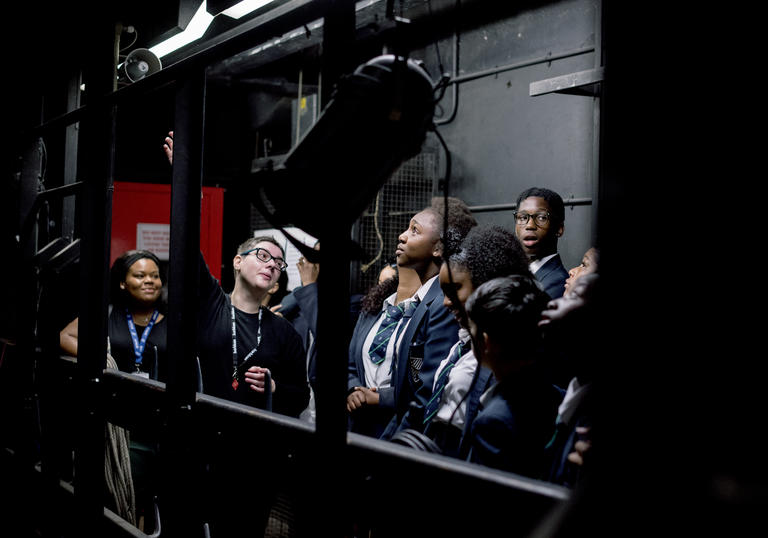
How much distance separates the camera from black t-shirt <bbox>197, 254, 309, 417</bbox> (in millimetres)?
3303

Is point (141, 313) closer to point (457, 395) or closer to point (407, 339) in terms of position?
point (407, 339)

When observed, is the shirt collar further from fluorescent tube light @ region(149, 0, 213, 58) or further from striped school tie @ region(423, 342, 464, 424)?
fluorescent tube light @ region(149, 0, 213, 58)

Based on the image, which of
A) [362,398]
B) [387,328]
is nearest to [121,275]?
[387,328]

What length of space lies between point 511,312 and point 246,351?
6.08 ft

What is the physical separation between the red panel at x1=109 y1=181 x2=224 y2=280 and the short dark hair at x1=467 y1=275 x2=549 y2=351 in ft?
14.7

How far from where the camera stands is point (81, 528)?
2.96 meters

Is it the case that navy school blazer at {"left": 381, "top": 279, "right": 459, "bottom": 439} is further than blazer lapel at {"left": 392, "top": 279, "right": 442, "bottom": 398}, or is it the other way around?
blazer lapel at {"left": 392, "top": 279, "right": 442, "bottom": 398}

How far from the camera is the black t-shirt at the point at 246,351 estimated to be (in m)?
3.30

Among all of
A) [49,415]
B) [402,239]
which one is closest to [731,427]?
[402,239]

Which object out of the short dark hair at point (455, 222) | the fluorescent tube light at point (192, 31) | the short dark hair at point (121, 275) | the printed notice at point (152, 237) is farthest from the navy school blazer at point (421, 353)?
the printed notice at point (152, 237)

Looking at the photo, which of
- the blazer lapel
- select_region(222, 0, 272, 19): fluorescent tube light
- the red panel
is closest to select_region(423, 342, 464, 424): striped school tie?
the blazer lapel

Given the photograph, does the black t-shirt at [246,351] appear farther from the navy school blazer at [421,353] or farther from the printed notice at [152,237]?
the printed notice at [152,237]

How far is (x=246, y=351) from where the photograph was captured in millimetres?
3416

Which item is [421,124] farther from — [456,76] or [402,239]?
[456,76]
